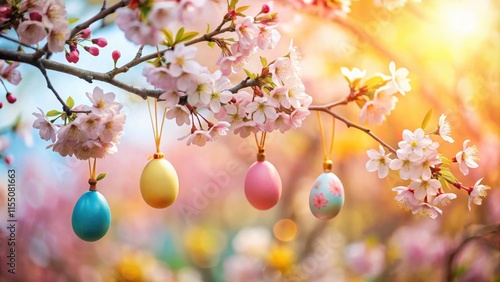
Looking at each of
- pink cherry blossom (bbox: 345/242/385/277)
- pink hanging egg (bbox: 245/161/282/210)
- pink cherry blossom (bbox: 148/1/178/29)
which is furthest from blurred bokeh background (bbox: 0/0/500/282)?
pink cherry blossom (bbox: 148/1/178/29)

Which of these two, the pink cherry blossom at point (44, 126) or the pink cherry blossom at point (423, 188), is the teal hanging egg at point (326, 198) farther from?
the pink cherry blossom at point (44, 126)

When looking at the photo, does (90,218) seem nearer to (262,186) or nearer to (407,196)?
(262,186)

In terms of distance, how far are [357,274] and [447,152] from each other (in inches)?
20.2

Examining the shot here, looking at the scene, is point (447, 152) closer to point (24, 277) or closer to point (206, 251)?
point (206, 251)

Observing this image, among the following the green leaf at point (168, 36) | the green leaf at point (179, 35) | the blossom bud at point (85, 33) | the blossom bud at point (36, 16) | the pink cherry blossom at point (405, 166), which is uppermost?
the blossom bud at point (85, 33)

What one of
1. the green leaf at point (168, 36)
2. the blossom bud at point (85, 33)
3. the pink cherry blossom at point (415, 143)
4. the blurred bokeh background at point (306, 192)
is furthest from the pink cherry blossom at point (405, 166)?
the blurred bokeh background at point (306, 192)

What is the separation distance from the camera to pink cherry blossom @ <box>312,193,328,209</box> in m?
0.78

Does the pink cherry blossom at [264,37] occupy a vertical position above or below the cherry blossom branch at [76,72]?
above

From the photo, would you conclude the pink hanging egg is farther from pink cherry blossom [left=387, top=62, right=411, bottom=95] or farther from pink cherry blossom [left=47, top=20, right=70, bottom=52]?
pink cherry blossom [left=47, top=20, right=70, bottom=52]

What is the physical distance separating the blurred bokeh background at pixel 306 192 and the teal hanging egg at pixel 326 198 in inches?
29.8

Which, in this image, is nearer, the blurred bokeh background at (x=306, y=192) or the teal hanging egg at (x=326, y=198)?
the teal hanging egg at (x=326, y=198)

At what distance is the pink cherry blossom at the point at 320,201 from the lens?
777mm

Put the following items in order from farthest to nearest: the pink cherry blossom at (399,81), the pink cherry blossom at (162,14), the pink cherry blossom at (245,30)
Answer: the pink cherry blossom at (399,81), the pink cherry blossom at (245,30), the pink cherry blossom at (162,14)

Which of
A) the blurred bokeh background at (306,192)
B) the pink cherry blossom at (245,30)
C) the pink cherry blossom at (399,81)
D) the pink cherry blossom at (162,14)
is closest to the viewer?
the pink cherry blossom at (162,14)
